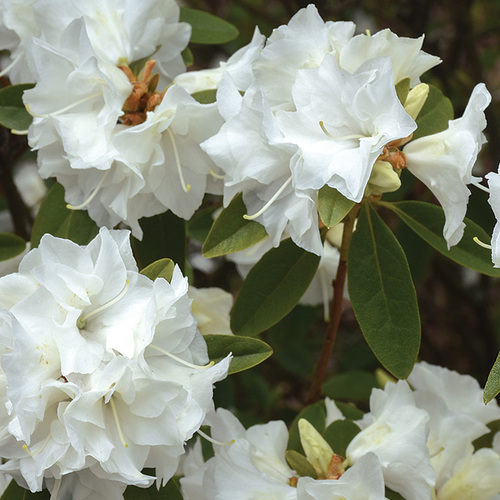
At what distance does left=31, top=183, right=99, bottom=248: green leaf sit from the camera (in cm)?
122

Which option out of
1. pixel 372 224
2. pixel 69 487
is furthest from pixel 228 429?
pixel 372 224

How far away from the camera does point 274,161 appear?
1.01m

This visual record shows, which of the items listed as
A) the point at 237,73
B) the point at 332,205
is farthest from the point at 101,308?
the point at 237,73

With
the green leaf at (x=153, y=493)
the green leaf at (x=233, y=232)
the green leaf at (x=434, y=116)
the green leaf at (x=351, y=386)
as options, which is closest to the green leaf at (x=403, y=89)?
the green leaf at (x=434, y=116)

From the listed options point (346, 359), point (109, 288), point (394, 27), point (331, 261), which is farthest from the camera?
point (394, 27)

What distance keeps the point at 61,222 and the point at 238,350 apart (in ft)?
1.25

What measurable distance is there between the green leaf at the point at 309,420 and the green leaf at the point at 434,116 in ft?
1.52

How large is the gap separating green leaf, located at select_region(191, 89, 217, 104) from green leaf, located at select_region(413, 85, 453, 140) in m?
0.29

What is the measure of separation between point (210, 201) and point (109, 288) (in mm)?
670

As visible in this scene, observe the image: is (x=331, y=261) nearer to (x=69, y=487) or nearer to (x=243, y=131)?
(x=243, y=131)

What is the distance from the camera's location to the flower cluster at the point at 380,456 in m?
1.05

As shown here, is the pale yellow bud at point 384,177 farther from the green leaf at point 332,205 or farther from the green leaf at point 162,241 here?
the green leaf at point 162,241

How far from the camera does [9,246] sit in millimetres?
1303

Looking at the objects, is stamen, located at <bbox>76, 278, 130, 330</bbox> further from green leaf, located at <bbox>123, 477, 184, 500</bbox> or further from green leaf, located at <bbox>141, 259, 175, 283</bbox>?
green leaf, located at <bbox>123, 477, 184, 500</bbox>
